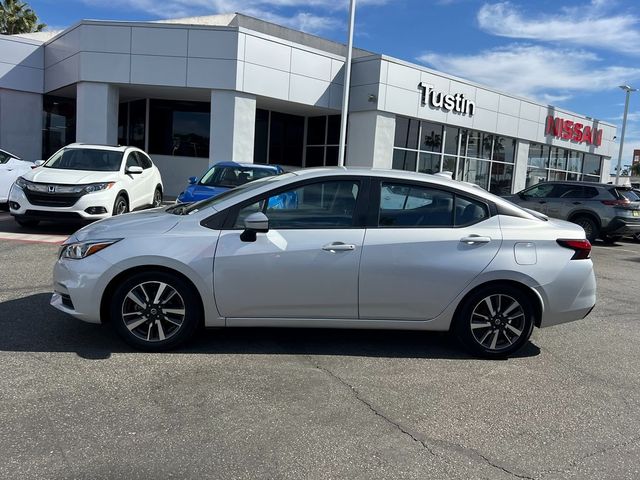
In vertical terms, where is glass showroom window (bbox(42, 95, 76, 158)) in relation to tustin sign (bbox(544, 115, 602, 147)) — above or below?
below

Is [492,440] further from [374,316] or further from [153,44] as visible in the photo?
[153,44]

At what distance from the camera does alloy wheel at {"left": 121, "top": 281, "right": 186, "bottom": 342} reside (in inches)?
174

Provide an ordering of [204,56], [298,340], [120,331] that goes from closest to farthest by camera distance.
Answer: [120,331]
[298,340]
[204,56]

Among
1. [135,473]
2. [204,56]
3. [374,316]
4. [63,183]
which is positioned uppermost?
[204,56]

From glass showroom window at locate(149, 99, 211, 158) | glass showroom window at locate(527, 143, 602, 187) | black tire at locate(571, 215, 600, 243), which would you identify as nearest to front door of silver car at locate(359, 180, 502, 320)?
black tire at locate(571, 215, 600, 243)

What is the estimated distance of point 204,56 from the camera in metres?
17.1

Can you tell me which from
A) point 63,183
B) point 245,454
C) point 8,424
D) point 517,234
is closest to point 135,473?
point 245,454

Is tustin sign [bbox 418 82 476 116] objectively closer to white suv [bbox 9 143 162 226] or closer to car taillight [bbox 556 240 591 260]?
white suv [bbox 9 143 162 226]

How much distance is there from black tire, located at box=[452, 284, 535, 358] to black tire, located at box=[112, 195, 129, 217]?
25.1 feet

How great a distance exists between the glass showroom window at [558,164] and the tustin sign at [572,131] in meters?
0.72

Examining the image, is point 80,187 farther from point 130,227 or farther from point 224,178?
point 130,227

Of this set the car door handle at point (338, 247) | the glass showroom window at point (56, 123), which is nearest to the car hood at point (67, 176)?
the car door handle at point (338, 247)

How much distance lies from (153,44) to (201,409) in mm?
16014

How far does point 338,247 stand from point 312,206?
0.44 meters
